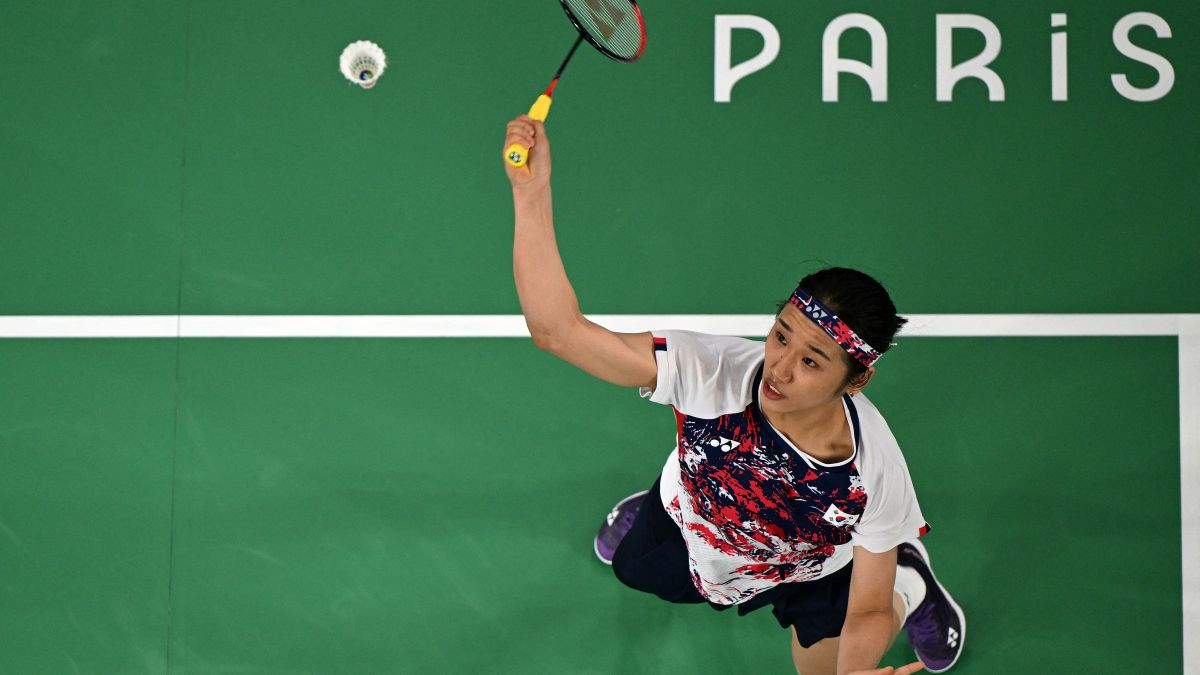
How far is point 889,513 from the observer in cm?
262

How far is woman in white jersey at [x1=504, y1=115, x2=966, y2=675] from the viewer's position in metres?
2.19

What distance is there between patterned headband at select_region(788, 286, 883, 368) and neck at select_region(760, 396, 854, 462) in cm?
18

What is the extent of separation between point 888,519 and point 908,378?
1219 mm

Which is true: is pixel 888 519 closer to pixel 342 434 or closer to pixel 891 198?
pixel 891 198

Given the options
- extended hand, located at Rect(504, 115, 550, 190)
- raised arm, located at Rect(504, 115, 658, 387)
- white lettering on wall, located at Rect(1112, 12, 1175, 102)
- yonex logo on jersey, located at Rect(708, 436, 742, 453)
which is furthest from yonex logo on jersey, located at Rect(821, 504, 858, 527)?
white lettering on wall, located at Rect(1112, 12, 1175, 102)

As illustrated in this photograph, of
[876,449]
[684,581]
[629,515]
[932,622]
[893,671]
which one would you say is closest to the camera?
[893,671]

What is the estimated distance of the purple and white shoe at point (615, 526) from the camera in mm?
3613

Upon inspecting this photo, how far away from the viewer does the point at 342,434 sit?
3752mm

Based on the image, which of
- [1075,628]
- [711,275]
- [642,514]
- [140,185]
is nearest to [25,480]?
[140,185]

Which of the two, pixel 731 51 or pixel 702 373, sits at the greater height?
pixel 731 51

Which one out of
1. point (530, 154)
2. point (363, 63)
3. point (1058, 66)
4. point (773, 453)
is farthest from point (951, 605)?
point (363, 63)

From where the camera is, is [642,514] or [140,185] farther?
[140,185]

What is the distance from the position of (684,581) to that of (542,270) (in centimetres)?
149

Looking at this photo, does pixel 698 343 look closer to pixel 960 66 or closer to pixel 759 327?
pixel 759 327
